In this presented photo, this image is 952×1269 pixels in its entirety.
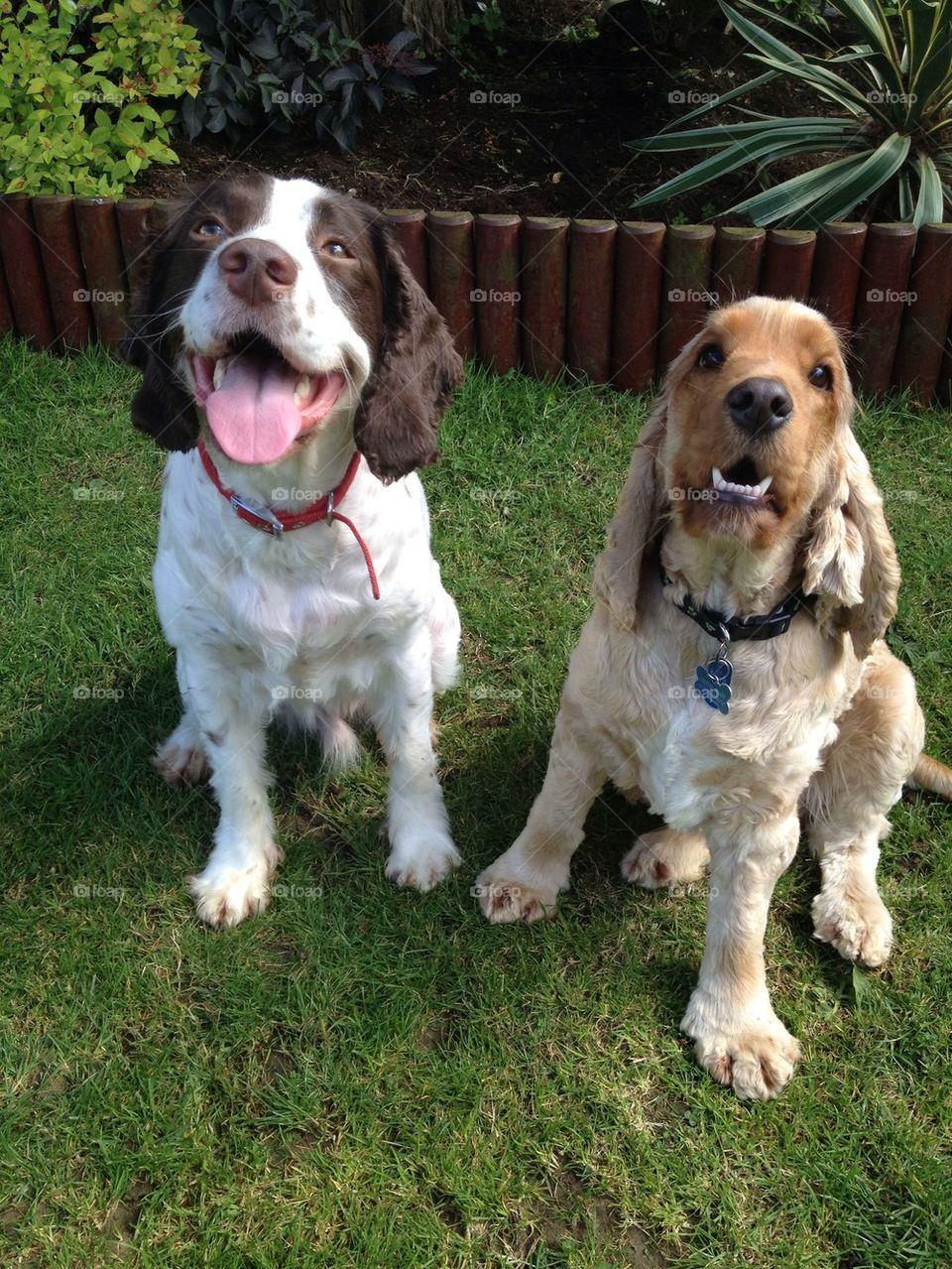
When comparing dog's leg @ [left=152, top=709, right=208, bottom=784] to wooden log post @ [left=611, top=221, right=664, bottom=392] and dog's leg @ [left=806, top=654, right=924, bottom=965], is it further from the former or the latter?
wooden log post @ [left=611, top=221, right=664, bottom=392]

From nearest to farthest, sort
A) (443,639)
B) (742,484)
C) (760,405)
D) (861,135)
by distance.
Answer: (760,405) → (742,484) → (443,639) → (861,135)

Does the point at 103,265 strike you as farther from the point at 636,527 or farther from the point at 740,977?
the point at 740,977

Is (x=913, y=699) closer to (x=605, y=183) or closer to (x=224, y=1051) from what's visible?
(x=224, y=1051)

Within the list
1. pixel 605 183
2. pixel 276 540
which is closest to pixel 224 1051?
pixel 276 540

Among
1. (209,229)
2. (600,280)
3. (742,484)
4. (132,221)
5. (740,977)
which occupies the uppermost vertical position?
(209,229)

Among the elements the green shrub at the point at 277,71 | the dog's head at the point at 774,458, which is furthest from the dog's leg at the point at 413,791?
the green shrub at the point at 277,71

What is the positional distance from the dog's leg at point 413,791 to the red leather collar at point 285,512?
61cm

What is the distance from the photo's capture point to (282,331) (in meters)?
2.32

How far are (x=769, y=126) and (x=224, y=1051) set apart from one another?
488cm

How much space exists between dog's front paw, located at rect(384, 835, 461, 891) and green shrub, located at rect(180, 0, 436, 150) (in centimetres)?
398

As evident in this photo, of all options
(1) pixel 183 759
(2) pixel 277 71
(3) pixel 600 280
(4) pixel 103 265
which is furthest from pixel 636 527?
(2) pixel 277 71

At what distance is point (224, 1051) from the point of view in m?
2.89

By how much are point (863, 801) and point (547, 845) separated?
0.87 m

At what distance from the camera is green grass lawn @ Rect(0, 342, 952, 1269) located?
2604mm
